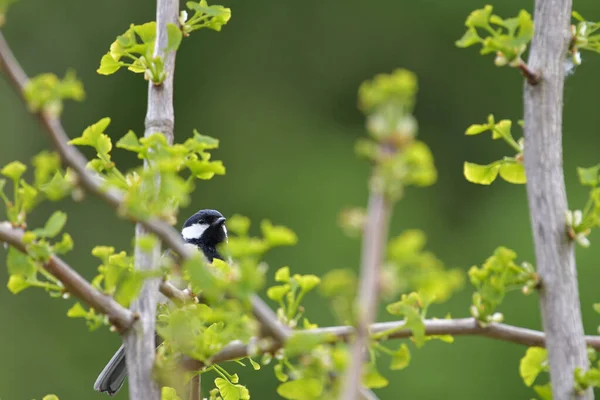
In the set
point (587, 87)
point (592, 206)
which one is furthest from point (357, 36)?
point (592, 206)

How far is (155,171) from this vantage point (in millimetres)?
680

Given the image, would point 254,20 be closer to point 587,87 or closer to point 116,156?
point 116,156

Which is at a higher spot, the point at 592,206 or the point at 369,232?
the point at 592,206

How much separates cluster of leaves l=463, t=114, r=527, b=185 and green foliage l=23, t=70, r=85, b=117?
1.21 ft

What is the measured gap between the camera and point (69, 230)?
5387 mm

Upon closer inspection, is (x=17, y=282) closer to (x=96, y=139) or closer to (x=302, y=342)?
(x=96, y=139)

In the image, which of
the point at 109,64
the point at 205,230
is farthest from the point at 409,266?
the point at 205,230

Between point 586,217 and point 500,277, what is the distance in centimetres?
8

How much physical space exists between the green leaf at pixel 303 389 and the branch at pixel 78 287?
0.49ft

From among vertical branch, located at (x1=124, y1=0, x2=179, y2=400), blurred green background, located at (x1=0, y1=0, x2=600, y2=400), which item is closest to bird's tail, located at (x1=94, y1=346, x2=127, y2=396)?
vertical branch, located at (x1=124, y1=0, x2=179, y2=400)

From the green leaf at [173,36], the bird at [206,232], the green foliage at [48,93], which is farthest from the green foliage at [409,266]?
the bird at [206,232]

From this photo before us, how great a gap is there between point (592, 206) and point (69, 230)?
4.82 meters

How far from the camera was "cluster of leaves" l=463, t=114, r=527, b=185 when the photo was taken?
862 millimetres

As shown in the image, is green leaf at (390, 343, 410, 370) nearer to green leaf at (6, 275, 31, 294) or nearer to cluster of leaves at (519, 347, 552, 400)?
cluster of leaves at (519, 347, 552, 400)
